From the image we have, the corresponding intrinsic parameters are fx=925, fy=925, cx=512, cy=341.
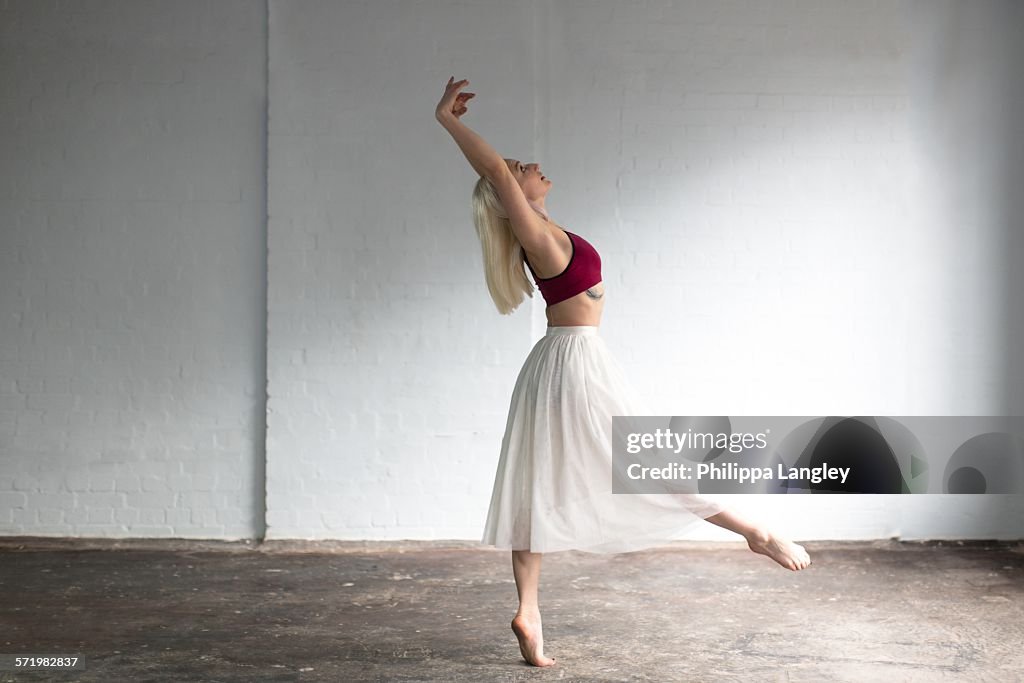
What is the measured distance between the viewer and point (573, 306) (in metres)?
3.07

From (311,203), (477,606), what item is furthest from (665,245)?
(477,606)

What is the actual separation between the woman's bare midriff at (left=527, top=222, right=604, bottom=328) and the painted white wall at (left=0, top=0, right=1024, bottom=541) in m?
1.82

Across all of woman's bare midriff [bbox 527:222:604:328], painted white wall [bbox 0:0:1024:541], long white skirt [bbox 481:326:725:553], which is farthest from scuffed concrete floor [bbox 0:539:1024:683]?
woman's bare midriff [bbox 527:222:604:328]

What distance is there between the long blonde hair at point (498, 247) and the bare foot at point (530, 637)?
3.37ft

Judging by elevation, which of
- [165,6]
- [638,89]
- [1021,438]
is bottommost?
[1021,438]

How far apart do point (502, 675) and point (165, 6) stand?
396cm

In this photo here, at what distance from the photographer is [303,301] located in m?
4.92

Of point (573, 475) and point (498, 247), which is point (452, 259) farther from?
point (573, 475)

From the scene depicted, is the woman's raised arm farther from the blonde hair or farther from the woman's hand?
the blonde hair

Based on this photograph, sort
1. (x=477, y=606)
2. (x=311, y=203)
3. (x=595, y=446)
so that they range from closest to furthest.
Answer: (x=595, y=446), (x=477, y=606), (x=311, y=203)

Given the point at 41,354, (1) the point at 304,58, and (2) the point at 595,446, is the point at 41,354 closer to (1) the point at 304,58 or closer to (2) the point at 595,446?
(1) the point at 304,58

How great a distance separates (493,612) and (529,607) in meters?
0.77
